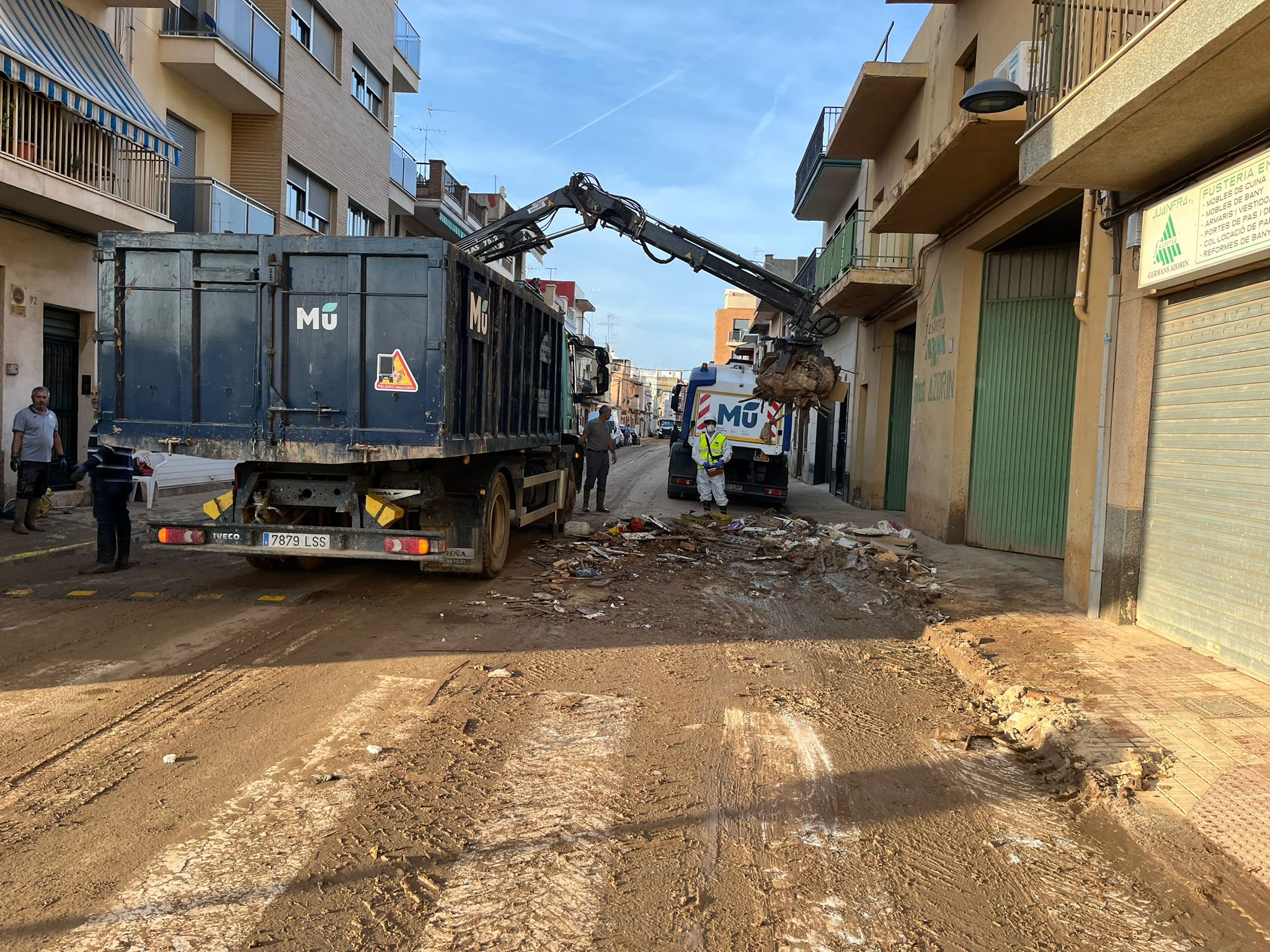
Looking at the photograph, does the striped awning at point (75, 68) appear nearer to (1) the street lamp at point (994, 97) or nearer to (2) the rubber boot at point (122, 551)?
(2) the rubber boot at point (122, 551)

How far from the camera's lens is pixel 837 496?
2075 centimetres

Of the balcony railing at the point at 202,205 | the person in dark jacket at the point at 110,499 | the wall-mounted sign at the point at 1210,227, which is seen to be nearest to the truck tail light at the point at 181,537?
the person in dark jacket at the point at 110,499

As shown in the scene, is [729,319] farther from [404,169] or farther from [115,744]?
[115,744]

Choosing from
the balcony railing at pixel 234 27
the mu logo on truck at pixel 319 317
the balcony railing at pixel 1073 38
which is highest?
the balcony railing at pixel 234 27

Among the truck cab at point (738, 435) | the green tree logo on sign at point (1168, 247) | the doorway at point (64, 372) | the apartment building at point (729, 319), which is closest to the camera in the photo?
the green tree logo on sign at point (1168, 247)

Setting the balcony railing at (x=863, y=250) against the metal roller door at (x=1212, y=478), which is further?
the balcony railing at (x=863, y=250)

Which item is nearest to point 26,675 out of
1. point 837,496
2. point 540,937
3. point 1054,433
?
point 540,937

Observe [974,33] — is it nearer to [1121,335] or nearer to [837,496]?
[1121,335]

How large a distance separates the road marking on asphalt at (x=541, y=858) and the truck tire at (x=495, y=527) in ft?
12.8

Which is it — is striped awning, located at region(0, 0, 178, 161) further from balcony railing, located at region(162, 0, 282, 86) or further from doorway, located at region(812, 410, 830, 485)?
doorway, located at region(812, 410, 830, 485)

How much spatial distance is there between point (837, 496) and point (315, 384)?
52.1ft

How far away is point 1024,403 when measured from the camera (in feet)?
35.6

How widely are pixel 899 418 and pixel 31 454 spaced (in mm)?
14328

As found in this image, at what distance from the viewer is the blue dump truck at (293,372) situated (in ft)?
21.9
